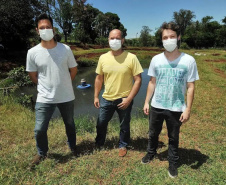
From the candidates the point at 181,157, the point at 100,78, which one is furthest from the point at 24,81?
the point at 181,157

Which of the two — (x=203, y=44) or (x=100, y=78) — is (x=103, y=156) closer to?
(x=100, y=78)

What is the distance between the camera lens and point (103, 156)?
9.72 feet

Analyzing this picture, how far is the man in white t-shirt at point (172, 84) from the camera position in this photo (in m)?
2.27

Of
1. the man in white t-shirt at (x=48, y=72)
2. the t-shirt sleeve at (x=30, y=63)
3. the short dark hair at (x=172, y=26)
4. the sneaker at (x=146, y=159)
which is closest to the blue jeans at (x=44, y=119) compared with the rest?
the man in white t-shirt at (x=48, y=72)

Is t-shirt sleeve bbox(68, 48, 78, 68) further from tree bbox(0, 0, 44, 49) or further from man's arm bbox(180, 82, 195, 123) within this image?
tree bbox(0, 0, 44, 49)

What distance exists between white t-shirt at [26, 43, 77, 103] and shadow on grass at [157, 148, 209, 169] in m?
1.72

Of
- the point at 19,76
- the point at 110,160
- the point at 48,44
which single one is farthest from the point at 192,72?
the point at 19,76

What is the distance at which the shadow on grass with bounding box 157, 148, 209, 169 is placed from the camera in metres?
2.76

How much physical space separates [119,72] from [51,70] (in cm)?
87

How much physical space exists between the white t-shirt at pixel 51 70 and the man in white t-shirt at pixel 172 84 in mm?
1118

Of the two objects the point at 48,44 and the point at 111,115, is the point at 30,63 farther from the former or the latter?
the point at 111,115

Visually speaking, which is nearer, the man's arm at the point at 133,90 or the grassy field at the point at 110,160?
the grassy field at the point at 110,160

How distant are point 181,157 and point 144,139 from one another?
792mm

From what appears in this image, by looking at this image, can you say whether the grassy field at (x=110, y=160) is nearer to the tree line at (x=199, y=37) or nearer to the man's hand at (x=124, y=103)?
the man's hand at (x=124, y=103)
